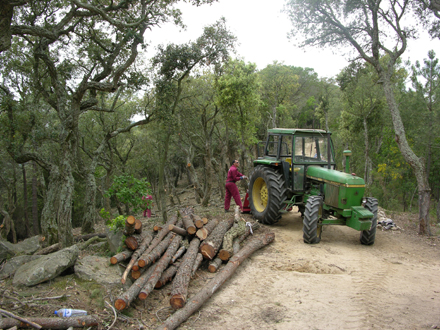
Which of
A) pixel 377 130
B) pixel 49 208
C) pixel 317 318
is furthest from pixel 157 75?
pixel 377 130

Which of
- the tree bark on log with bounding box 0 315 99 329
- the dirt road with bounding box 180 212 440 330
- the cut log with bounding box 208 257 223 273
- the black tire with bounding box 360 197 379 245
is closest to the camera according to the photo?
the tree bark on log with bounding box 0 315 99 329

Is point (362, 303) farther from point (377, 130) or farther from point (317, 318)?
point (377, 130)

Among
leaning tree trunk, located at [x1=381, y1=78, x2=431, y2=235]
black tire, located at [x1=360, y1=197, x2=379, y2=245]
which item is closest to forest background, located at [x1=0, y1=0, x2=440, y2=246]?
leaning tree trunk, located at [x1=381, y1=78, x2=431, y2=235]

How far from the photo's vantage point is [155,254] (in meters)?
5.71

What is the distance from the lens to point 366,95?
65.3ft

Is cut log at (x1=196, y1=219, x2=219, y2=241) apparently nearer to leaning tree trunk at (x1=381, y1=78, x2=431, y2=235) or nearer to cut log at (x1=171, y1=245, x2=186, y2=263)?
cut log at (x1=171, y1=245, x2=186, y2=263)

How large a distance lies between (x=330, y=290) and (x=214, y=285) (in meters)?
1.97

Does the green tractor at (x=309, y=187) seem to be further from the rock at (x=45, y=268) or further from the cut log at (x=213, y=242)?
the rock at (x=45, y=268)

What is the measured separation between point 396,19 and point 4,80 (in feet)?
55.0

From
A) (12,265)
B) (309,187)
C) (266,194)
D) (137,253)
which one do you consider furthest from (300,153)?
(12,265)

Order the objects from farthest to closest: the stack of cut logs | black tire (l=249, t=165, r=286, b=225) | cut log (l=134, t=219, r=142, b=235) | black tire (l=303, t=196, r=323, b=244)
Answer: black tire (l=249, t=165, r=286, b=225)
black tire (l=303, t=196, r=323, b=244)
cut log (l=134, t=219, r=142, b=235)
the stack of cut logs

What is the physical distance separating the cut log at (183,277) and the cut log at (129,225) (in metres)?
1.26

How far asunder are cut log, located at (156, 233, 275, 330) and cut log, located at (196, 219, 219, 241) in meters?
0.86

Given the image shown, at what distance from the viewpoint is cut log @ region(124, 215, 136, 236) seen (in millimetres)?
5887
